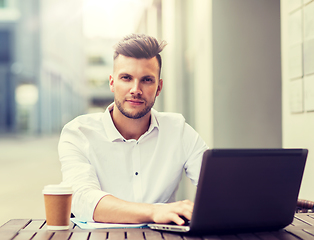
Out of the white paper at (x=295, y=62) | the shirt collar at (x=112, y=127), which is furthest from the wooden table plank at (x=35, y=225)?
the white paper at (x=295, y=62)

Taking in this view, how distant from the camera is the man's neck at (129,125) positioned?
1.87 m

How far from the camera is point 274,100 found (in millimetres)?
3570

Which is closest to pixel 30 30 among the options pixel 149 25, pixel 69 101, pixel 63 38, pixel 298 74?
pixel 63 38

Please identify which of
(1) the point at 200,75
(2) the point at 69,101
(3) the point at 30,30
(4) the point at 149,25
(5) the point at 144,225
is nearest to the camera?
(5) the point at 144,225

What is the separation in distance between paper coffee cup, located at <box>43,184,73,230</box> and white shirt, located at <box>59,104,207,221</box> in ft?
1.54

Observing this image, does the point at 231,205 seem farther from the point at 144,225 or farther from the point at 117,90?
the point at 117,90

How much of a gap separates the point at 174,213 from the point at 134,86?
73 centimetres

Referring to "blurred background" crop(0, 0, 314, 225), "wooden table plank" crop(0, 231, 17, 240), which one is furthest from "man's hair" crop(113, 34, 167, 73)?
"wooden table plank" crop(0, 231, 17, 240)

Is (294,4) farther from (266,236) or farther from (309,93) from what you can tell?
(266,236)

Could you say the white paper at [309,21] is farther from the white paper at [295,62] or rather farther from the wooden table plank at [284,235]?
the wooden table plank at [284,235]

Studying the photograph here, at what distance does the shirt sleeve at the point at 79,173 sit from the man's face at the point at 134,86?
24 cm

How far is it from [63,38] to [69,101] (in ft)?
32.2

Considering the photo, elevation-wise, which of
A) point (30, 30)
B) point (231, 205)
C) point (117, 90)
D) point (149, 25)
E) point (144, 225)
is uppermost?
point (30, 30)

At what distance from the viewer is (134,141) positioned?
1.84 m
